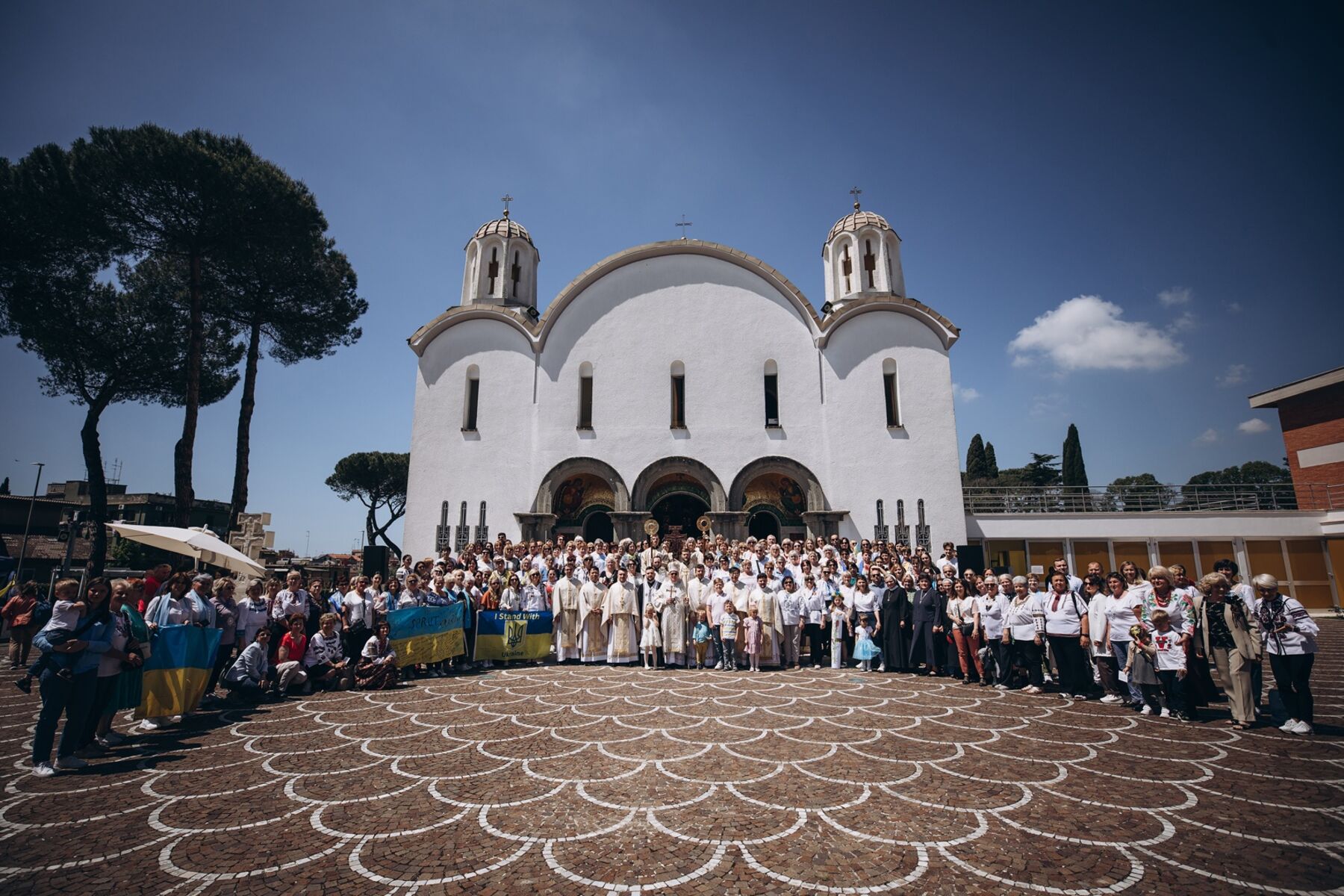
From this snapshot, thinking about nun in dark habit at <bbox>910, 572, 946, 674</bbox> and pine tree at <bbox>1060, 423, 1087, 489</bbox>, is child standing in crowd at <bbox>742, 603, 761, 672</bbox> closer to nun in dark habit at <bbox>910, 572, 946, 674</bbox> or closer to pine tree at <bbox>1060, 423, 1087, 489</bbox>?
nun in dark habit at <bbox>910, 572, 946, 674</bbox>

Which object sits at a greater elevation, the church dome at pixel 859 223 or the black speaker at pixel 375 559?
the church dome at pixel 859 223

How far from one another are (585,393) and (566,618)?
1038cm

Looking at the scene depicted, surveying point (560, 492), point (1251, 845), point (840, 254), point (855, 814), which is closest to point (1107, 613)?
point (1251, 845)

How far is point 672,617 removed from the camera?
1079 centimetres

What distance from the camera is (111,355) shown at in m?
20.2

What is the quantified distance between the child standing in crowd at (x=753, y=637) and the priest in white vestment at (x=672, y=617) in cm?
118

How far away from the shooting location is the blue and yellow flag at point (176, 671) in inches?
257

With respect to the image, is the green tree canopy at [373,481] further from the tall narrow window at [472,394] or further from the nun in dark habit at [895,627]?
the nun in dark habit at [895,627]

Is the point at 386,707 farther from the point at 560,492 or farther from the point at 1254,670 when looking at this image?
the point at 560,492

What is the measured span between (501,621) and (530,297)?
1567 centimetres

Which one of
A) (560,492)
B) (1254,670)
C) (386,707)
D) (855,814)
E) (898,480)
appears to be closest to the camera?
(855,814)

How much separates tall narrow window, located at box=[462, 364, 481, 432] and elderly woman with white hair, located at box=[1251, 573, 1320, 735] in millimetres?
19495

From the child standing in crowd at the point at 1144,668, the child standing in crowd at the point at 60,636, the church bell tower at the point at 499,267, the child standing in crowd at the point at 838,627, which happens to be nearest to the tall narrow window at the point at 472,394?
the church bell tower at the point at 499,267

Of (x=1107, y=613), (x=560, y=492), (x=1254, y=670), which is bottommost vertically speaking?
(x=1254, y=670)
